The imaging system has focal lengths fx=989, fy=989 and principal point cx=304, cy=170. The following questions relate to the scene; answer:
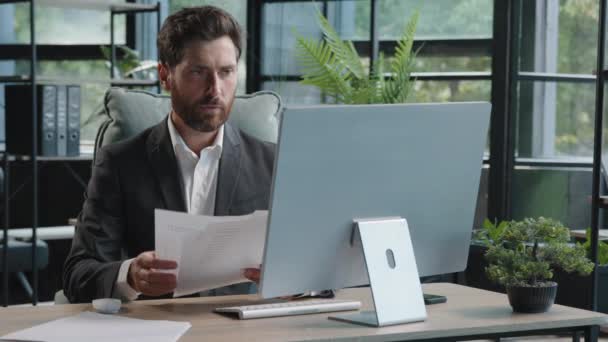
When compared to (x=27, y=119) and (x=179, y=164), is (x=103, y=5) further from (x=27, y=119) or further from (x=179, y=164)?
(x=179, y=164)

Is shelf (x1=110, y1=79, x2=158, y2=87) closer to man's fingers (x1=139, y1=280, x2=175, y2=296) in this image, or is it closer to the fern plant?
the fern plant

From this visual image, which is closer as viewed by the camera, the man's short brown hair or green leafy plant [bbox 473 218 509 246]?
the man's short brown hair

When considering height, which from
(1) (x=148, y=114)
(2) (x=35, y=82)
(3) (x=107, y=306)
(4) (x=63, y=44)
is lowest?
(3) (x=107, y=306)

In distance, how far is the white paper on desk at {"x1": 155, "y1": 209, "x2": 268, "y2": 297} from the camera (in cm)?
174

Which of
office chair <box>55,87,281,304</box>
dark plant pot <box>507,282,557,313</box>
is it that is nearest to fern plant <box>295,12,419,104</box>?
office chair <box>55,87,281,304</box>

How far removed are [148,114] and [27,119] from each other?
1962mm

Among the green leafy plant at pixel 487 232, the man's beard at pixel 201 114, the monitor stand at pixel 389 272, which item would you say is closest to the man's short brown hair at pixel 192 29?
the man's beard at pixel 201 114

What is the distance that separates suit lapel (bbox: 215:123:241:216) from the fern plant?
1997mm

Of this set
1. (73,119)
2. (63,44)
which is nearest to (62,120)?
(73,119)

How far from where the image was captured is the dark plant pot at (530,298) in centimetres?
185

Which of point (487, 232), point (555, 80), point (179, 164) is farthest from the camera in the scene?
point (555, 80)

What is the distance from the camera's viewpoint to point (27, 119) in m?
4.29

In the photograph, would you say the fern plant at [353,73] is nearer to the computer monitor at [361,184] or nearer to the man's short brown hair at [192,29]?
the man's short brown hair at [192,29]

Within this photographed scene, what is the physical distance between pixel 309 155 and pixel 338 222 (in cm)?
15
